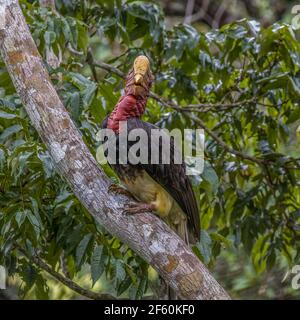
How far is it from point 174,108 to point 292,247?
983 millimetres

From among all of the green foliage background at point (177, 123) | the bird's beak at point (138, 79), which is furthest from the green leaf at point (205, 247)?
the bird's beak at point (138, 79)

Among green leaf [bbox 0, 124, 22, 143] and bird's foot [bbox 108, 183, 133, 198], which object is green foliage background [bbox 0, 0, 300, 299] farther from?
bird's foot [bbox 108, 183, 133, 198]

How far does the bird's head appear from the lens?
8.82ft

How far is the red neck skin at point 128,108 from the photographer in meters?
2.70

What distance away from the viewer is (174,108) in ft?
12.1

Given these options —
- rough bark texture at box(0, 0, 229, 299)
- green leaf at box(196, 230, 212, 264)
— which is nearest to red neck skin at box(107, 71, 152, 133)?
rough bark texture at box(0, 0, 229, 299)

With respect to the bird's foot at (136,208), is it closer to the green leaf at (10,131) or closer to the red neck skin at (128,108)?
the red neck skin at (128,108)

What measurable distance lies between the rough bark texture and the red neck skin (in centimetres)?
30

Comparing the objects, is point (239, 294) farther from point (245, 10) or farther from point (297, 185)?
point (245, 10)

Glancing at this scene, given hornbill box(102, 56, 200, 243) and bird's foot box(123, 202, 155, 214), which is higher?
hornbill box(102, 56, 200, 243)

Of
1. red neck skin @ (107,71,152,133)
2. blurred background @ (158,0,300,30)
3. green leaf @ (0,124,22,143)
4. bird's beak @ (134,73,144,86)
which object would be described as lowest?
green leaf @ (0,124,22,143)

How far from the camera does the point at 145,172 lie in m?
2.72

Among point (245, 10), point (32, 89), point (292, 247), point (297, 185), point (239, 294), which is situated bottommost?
point (239, 294)
